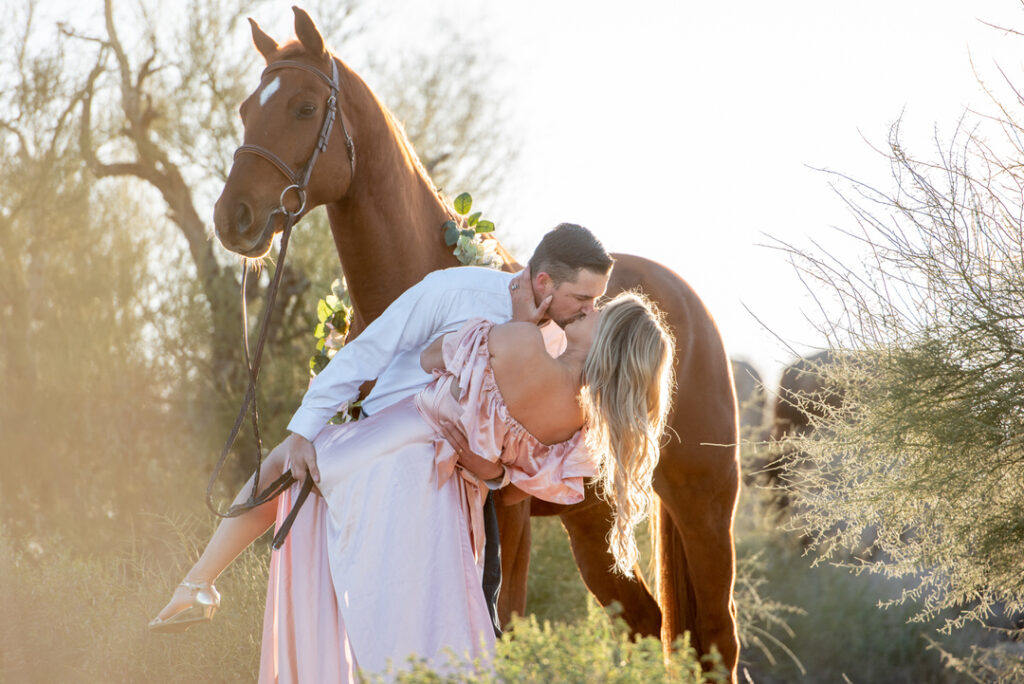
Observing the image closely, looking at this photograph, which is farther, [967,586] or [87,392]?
[87,392]

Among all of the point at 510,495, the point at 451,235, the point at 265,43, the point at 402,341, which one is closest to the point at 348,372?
the point at 402,341

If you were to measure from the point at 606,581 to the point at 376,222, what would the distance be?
2.17 m

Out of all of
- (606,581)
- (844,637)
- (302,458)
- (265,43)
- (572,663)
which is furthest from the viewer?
(844,637)

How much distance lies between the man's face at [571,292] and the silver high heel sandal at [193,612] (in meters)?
1.27

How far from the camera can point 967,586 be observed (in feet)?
11.6

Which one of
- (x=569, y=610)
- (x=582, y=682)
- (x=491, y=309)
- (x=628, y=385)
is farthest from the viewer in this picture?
(x=569, y=610)

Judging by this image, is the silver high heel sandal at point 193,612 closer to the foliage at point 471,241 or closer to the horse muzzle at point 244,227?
the horse muzzle at point 244,227

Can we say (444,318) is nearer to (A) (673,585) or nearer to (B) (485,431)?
(B) (485,431)

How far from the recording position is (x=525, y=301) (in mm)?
3066

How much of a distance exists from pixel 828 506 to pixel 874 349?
1.90ft

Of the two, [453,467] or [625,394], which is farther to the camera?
[453,467]

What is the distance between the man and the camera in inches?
115

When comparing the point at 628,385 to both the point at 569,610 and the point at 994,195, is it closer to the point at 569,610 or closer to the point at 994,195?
the point at 994,195

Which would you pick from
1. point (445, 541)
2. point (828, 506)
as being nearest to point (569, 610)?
point (828, 506)
